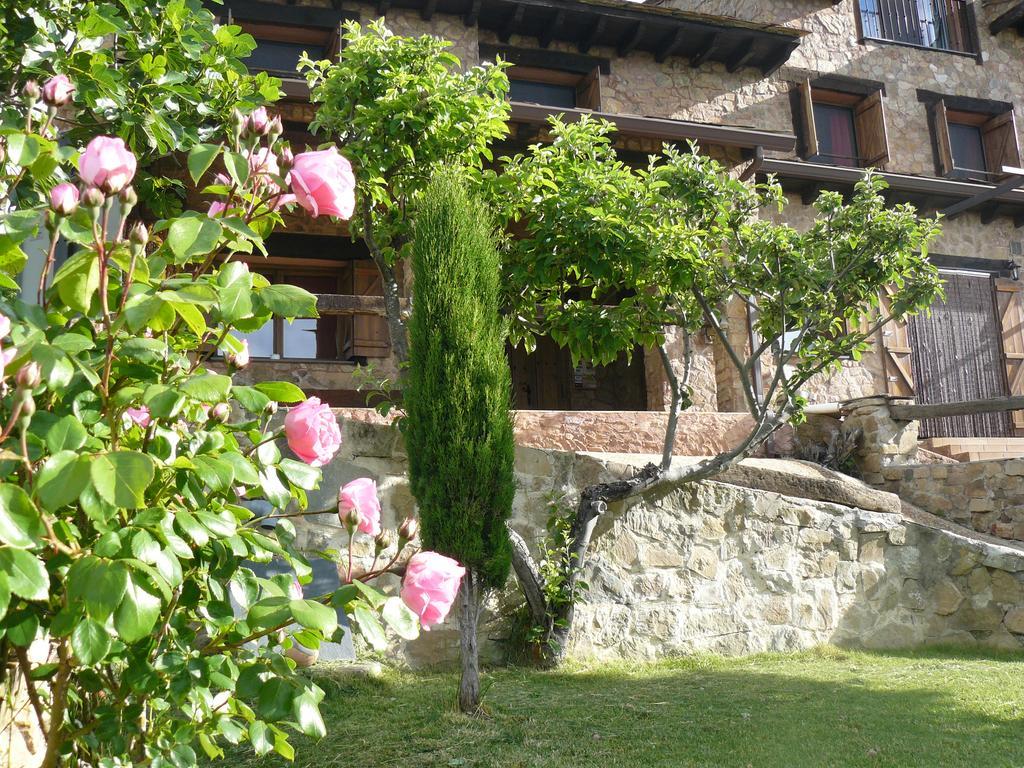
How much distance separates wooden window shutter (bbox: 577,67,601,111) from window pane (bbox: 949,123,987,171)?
6092mm

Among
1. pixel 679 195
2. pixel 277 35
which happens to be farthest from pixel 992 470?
pixel 277 35

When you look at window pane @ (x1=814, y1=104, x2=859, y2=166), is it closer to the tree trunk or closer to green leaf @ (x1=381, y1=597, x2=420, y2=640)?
the tree trunk

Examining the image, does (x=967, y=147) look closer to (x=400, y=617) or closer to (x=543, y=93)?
(x=543, y=93)

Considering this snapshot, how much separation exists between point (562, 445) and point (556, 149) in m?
2.49

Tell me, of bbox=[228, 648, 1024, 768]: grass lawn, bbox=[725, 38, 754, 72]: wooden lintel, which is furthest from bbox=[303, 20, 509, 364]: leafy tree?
bbox=[725, 38, 754, 72]: wooden lintel

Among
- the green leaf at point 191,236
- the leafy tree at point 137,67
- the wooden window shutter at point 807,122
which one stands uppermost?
the wooden window shutter at point 807,122

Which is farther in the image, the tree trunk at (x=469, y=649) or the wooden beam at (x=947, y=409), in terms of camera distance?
the wooden beam at (x=947, y=409)

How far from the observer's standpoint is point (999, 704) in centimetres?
489

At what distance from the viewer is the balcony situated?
523 inches

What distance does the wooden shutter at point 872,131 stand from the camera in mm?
12352

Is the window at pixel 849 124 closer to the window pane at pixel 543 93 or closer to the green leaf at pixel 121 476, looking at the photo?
the window pane at pixel 543 93

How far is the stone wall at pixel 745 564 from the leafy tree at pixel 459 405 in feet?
3.48

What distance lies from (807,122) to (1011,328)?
13.8 feet

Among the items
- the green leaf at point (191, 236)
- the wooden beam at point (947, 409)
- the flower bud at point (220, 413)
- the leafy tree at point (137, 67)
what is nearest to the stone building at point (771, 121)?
the wooden beam at point (947, 409)
